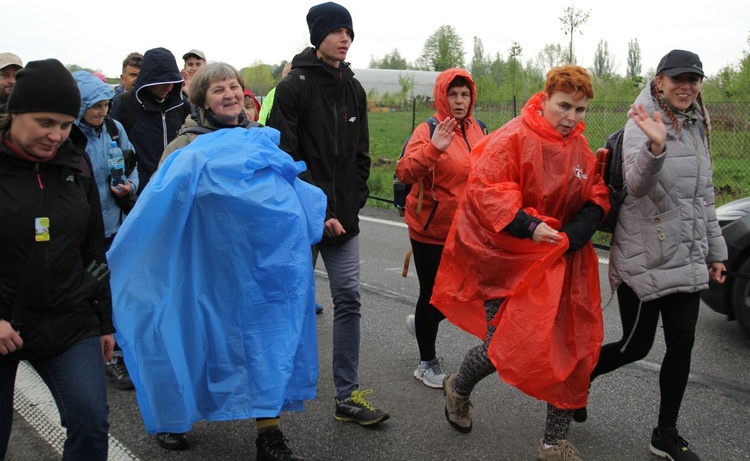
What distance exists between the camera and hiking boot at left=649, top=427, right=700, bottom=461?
11.7 feet

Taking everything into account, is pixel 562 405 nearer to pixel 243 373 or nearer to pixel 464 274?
pixel 464 274

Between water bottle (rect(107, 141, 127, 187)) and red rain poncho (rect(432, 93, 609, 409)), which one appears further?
water bottle (rect(107, 141, 127, 187))

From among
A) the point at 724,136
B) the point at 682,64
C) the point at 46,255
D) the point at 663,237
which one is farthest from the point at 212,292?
the point at 724,136

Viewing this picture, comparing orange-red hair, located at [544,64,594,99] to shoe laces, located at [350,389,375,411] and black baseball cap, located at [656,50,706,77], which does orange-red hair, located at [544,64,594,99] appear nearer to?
black baseball cap, located at [656,50,706,77]

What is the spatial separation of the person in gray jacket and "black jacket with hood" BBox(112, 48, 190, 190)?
10.3 feet

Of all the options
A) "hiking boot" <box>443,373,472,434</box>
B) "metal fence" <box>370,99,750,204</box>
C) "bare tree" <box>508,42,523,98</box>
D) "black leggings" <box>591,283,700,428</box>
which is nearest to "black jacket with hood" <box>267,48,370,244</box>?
"hiking boot" <box>443,373,472,434</box>

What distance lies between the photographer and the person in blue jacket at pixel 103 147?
4.57 metres

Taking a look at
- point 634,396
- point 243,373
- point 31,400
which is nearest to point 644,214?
point 634,396

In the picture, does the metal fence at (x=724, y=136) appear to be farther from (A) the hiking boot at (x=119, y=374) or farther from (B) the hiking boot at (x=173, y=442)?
(B) the hiking boot at (x=173, y=442)

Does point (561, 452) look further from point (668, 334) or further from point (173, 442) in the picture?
point (173, 442)

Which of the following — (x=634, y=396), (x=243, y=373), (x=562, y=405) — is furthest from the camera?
(x=634, y=396)

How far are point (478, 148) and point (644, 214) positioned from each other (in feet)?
2.90

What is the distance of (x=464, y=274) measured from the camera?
12.5 ft

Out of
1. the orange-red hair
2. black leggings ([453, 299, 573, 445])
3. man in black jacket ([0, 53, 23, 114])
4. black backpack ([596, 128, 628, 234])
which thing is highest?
man in black jacket ([0, 53, 23, 114])
